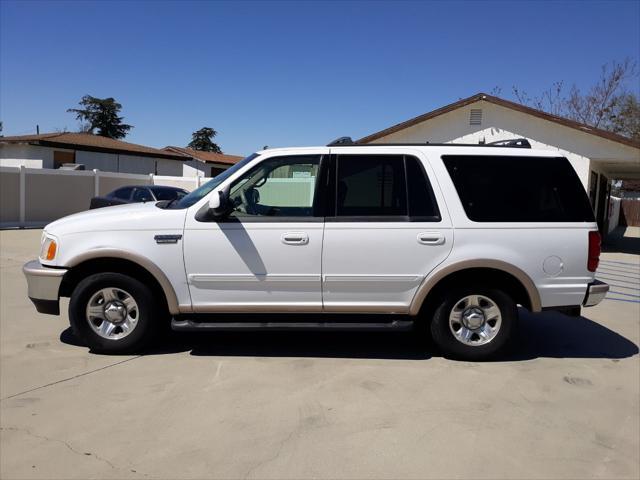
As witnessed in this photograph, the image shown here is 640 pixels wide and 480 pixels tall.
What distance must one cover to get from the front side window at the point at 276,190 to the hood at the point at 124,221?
1.85 feet

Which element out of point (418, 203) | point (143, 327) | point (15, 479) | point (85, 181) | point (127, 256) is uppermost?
point (85, 181)

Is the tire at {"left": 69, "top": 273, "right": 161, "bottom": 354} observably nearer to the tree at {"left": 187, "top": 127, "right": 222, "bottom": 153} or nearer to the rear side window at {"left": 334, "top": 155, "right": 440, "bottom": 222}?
the rear side window at {"left": 334, "top": 155, "right": 440, "bottom": 222}

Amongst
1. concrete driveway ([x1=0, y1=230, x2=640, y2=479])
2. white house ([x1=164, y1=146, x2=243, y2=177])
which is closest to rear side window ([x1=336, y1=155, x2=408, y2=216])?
concrete driveway ([x1=0, y1=230, x2=640, y2=479])

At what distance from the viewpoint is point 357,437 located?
3682 mm

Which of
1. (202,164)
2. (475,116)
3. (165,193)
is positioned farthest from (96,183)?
(202,164)

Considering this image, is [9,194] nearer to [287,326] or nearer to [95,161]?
[95,161]

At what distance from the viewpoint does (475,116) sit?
635 inches

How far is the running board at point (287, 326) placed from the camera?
4.99 m

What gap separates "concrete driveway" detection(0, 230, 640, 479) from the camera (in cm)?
336

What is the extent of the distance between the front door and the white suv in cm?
1

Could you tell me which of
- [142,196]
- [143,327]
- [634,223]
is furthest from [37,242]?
[634,223]

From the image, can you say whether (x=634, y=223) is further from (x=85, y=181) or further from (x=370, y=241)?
(x=370, y=241)

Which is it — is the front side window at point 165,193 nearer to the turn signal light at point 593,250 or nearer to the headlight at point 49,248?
the headlight at point 49,248

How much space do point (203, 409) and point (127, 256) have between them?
5.42ft
